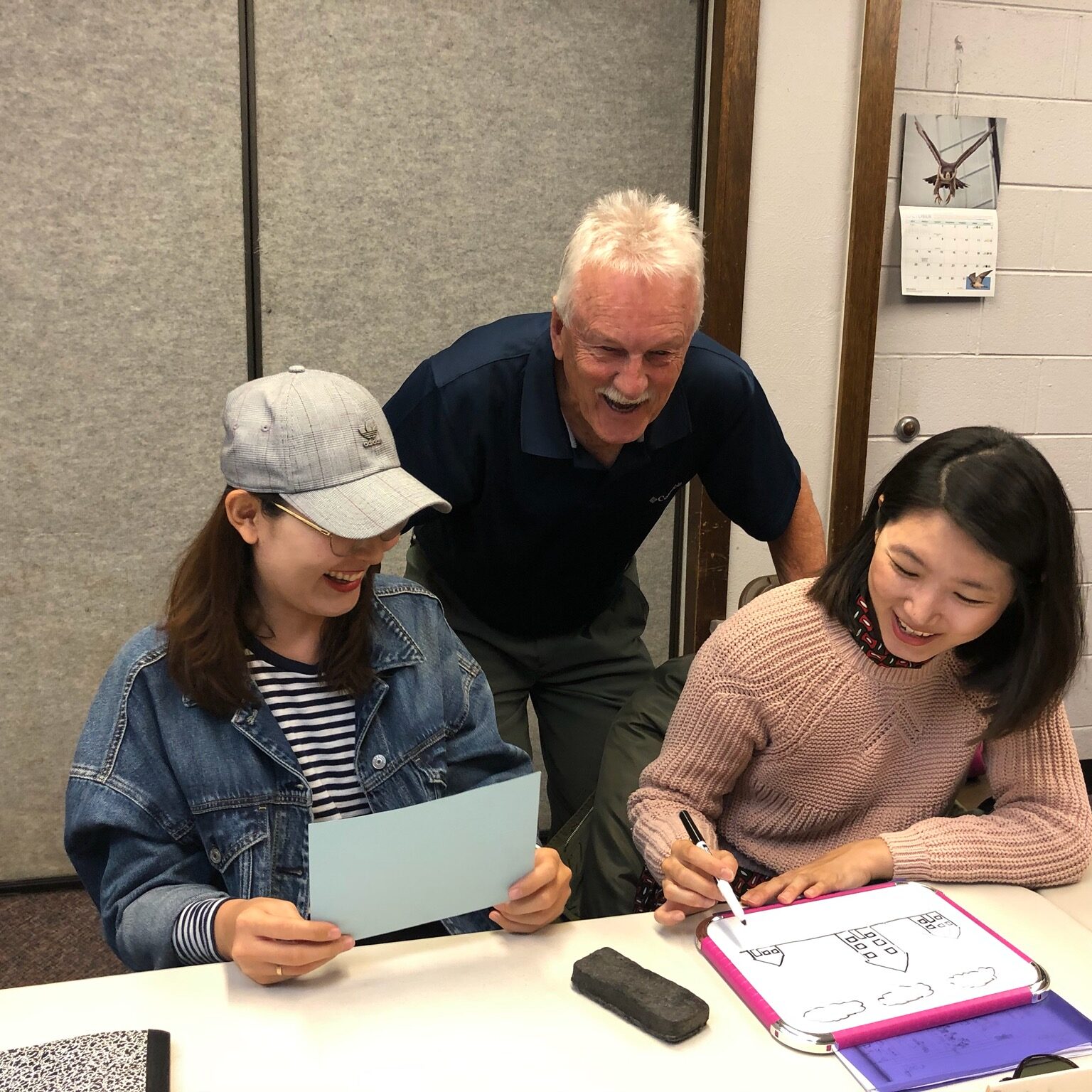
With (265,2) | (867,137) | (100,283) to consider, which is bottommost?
(100,283)

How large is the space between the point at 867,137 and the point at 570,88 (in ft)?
2.11

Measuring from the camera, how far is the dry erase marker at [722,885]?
42.4 inches

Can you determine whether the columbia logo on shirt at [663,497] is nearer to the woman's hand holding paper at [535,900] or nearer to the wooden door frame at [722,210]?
the wooden door frame at [722,210]

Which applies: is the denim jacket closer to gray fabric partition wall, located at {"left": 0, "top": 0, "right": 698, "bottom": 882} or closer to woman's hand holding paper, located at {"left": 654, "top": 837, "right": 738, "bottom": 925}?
woman's hand holding paper, located at {"left": 654, "top": 837, "right": 738, "bottom": 925}

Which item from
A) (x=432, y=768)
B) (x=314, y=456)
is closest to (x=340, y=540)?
(x=314, y=456)

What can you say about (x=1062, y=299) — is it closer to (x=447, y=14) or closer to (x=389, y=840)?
(x=447, y=14)

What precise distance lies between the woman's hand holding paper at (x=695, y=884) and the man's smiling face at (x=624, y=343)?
666 mm

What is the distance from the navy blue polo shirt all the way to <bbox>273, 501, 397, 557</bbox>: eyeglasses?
57cm

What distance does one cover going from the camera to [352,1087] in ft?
2.80

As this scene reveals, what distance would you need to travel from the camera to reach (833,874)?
1.18 m

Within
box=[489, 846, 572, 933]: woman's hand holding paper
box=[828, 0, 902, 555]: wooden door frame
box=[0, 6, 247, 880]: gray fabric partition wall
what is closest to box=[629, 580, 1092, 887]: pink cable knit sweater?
box=[489, 846, 572, 933]: woman's hand holding paper

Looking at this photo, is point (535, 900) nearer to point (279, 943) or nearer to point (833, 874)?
point (279, 943)

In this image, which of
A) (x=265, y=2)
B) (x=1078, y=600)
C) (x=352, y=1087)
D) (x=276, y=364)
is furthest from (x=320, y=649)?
(x=265, y=2)

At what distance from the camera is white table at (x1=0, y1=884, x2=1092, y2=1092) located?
2.85 feet
